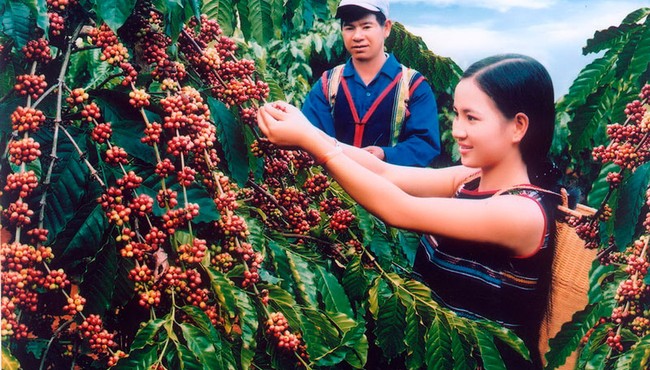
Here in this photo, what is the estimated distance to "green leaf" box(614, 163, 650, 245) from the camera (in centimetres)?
90

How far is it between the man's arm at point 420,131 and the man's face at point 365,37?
0.66 ft

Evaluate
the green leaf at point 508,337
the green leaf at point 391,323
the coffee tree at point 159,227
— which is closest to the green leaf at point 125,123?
the coffee tree at point 159,227

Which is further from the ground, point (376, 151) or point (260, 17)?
point (260, 17)

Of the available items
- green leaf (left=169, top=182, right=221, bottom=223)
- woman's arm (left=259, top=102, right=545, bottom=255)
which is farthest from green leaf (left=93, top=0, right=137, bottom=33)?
woman's arm (left=259, top=102, right=545, bottom=255)

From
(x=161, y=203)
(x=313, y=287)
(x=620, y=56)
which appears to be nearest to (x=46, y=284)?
(x=161, y=203)

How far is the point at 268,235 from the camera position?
108 cm

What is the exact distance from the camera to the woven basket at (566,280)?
1.20 m

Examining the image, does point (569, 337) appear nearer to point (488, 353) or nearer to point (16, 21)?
point (488, 353)

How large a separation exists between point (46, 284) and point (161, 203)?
5.9 inches

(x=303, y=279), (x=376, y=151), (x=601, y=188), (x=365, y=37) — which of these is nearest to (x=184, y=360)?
(x=303, y=279)

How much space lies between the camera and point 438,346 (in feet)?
3.10

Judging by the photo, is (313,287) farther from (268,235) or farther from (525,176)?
(525,176)

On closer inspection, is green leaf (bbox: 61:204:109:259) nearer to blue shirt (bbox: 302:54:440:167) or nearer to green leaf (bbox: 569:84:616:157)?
green leaf (bbox: 569:84:616:157)

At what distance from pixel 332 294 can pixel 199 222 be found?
0.30m
